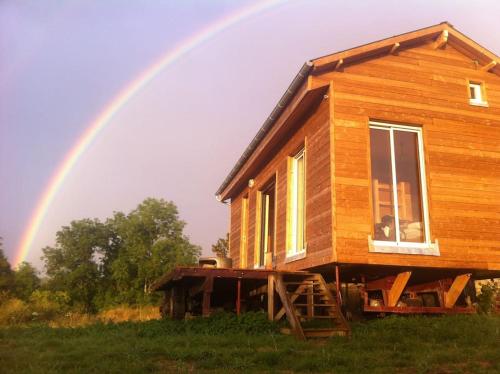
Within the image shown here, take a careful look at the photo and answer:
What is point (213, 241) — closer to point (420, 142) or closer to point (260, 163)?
point (260, 163)

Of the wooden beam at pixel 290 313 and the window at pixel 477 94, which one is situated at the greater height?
the window at pixel 477 94

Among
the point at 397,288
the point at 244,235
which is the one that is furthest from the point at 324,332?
the point at 244,235

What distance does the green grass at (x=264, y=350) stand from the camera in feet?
16.7

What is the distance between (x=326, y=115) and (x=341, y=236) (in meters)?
2.43

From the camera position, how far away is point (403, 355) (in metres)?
5.56

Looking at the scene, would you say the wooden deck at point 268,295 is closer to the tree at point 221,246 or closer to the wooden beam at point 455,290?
the wooden beam at point 455,290

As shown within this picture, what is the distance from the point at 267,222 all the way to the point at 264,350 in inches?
339

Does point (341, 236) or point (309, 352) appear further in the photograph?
point (341, 236)

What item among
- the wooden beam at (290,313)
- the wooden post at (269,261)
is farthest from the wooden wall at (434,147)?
the wooden post at (269,261)

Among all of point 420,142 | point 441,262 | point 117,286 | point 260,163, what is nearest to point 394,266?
point 441,262

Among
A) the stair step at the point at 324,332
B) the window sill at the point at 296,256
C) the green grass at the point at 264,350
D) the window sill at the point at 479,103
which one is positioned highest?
the window sill at the point at 479,103

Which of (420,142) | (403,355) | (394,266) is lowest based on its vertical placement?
(403,355)

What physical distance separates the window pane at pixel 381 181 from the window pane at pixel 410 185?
212 mm

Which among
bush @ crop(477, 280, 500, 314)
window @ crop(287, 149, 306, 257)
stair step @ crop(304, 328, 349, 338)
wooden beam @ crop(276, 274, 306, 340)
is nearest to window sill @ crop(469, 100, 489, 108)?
window @ crop(287, 149, 306, 257)
